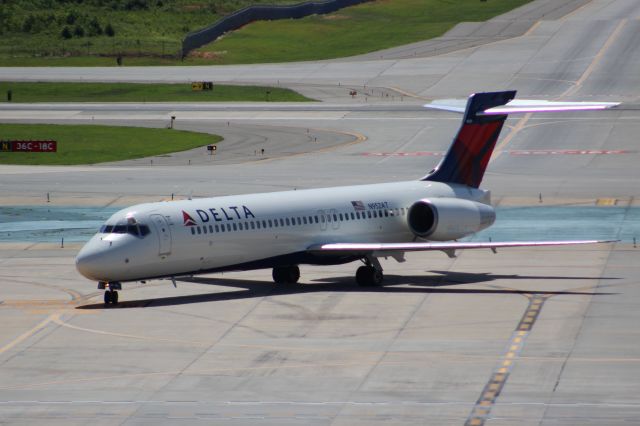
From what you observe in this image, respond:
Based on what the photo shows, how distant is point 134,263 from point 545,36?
11447 centimetres

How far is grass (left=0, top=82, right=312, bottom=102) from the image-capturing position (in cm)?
12481

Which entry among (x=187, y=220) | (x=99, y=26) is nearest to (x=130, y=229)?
(x=187, y=220)

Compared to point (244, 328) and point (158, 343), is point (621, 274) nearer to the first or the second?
point (244, 328)

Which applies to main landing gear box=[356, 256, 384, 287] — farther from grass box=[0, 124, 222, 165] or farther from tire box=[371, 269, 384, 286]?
grass box=[0, 124, 222, 165]

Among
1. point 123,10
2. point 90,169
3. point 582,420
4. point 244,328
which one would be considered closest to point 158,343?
point 244,328

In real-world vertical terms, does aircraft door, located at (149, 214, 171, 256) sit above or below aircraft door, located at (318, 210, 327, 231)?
above

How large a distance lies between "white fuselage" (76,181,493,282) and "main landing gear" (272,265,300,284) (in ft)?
2.56

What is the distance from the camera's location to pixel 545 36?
151750 millimetres

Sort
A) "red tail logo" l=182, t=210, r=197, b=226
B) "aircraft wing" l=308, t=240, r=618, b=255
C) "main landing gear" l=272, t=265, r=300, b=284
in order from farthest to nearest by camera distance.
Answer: "main landing gear" l=272, t=265, r=300, b=284 → "aircraft wing" l=308, t=240, r=618, b=255 → "red tail logo" l=182, t=210, r=197, b=226

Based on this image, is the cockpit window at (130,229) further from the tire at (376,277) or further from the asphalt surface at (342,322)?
the tire at (376,277)

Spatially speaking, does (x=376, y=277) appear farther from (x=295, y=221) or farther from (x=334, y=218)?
(x=295, y=221)

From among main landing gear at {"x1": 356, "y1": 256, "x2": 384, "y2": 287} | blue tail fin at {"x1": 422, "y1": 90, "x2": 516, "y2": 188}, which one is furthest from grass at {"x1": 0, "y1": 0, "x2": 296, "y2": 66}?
main landing gear at {"x1": 356, "y1": 256, "x2": 384, "y2": 287}

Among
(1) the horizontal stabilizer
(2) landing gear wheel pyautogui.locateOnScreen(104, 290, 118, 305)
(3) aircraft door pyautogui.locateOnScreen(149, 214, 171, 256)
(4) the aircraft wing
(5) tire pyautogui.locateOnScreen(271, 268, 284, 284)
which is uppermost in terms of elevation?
(1) the horizontal stabilizer

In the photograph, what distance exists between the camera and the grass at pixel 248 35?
491ft
